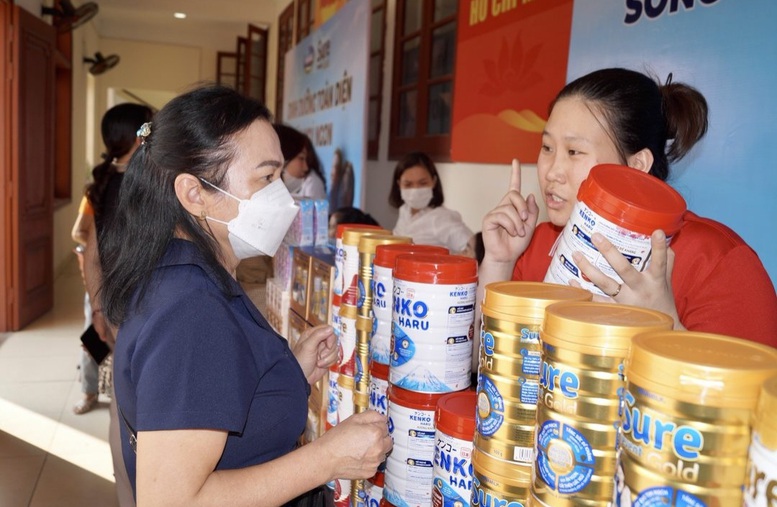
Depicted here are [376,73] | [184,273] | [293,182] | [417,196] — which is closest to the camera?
[184,273]

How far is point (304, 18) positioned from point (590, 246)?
26.5ft

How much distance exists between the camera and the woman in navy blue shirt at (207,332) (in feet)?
3.35

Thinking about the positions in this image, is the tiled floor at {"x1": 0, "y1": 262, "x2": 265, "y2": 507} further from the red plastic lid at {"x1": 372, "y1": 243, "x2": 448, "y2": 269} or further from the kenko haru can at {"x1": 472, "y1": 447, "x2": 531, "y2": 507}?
the kenko haru can at {"x1": 472, "y1": 447, "x2": 531, "y2": 507}

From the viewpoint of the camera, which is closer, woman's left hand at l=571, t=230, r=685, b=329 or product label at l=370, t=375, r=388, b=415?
woman's left hand at l=571, t=230, r=685, b=329

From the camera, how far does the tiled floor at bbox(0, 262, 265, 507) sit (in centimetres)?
316

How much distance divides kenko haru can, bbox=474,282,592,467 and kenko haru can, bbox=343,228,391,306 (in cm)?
63

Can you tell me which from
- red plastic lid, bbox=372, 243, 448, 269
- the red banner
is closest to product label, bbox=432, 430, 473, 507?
red plastic lid, bbox=372, 243, 448, 269

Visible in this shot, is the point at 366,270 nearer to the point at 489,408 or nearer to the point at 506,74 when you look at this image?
the point at 489,408

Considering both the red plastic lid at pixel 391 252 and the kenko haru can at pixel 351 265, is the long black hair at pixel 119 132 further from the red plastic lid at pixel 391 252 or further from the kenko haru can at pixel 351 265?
the red plastic lid at pixel 391 252

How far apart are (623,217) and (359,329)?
74 centimetres

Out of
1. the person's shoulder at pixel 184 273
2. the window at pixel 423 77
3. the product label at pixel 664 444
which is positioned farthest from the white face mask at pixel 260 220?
the window at pixel 423 77

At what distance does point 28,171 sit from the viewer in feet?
19.6

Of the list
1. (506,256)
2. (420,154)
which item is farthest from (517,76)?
(506,256)

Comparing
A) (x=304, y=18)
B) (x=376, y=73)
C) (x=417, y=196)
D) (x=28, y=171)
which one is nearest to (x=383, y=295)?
(x=417, y=196)
